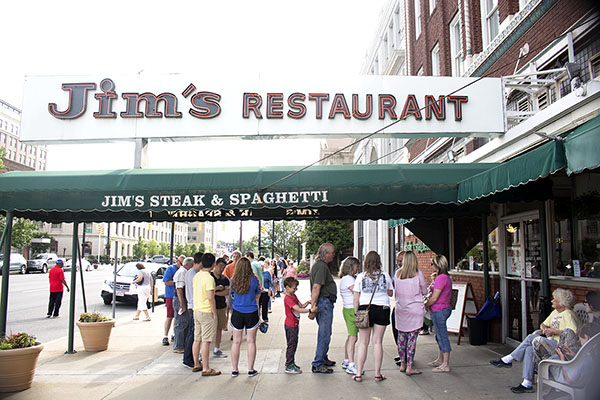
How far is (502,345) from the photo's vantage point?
28.4ft

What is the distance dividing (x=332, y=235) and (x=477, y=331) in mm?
30042

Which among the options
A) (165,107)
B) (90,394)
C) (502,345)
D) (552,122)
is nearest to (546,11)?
(552,122)

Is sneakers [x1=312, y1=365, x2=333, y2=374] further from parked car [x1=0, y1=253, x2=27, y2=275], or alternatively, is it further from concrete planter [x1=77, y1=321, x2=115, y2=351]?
parked car [x1=0, y1=253, x2=27, y2=275]

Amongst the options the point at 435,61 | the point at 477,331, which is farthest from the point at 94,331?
the point at 435,61

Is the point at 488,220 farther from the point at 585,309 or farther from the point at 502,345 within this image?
the point at 585,309

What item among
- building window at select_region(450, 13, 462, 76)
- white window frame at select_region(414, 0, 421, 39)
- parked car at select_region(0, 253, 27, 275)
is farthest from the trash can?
parked car at select_region(0, 253, 27, 275)

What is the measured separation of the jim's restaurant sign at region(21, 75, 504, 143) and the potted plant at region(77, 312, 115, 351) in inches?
145

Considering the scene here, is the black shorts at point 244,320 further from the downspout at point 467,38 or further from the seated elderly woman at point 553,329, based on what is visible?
the downspout at point 467,38

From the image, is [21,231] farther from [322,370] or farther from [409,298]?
[409,298]

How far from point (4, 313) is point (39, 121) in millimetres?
4183

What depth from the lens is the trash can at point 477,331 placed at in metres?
8.70


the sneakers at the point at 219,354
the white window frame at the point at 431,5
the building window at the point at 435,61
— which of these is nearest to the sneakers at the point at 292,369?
the sneakers at the point at 219,354

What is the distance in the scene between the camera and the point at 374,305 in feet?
20.6

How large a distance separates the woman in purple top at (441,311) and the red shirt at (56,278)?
10948 millimetres
